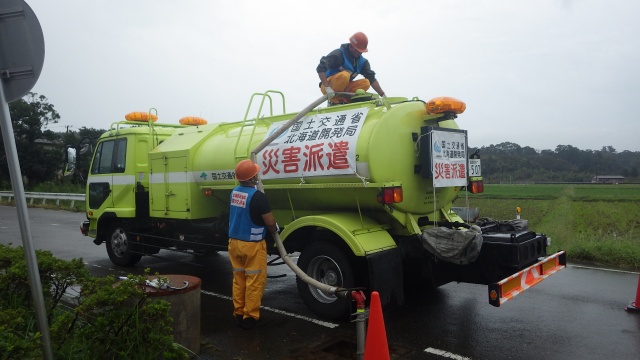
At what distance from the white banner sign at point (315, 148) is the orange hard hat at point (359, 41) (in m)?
1.21

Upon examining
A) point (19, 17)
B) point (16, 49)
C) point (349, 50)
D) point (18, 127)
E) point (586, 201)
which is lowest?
point (586, 201)

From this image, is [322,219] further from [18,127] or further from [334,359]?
[18,127]

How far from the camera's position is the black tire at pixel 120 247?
8122 mm

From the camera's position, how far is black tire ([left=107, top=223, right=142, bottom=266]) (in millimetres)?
8122

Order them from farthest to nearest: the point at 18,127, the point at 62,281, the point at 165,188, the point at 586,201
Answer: the point at 586,201 < the point at 18,127 < the point at 165,188 < the point at 62,281

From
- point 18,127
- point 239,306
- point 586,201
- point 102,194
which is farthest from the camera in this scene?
point 586,201

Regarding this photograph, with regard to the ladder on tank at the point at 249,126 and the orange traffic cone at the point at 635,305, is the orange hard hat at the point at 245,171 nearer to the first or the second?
the ladder on tank at the point at 249,126

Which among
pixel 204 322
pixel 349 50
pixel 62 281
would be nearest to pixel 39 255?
pixel 62 281

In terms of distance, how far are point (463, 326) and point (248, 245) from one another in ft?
8.01

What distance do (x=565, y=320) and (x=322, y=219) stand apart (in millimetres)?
2882

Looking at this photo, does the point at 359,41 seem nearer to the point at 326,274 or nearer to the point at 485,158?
the point at 326,274

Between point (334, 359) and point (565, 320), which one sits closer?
point (334, 359)

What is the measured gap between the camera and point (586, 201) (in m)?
34.8

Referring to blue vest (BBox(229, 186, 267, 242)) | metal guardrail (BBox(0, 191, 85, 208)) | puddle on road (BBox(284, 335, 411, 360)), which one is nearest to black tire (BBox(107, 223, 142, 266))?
blue vest (BBox(229, 186, 267, 242))
